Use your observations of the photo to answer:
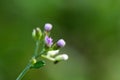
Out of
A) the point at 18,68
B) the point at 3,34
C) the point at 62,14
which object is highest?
the point at 62,14

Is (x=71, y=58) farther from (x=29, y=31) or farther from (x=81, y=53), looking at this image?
(x=29, y=31)

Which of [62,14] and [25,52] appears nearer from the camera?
[25,52]

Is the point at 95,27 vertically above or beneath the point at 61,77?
above

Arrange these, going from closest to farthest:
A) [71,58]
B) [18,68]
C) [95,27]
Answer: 1. [18,68]
2. [71,58]
3. [95,27]

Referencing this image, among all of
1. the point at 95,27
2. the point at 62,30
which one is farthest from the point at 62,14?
the point at 95,27

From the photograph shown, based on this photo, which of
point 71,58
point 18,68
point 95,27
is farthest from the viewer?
point 95,27

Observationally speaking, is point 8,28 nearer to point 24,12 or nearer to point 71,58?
point 24,12
